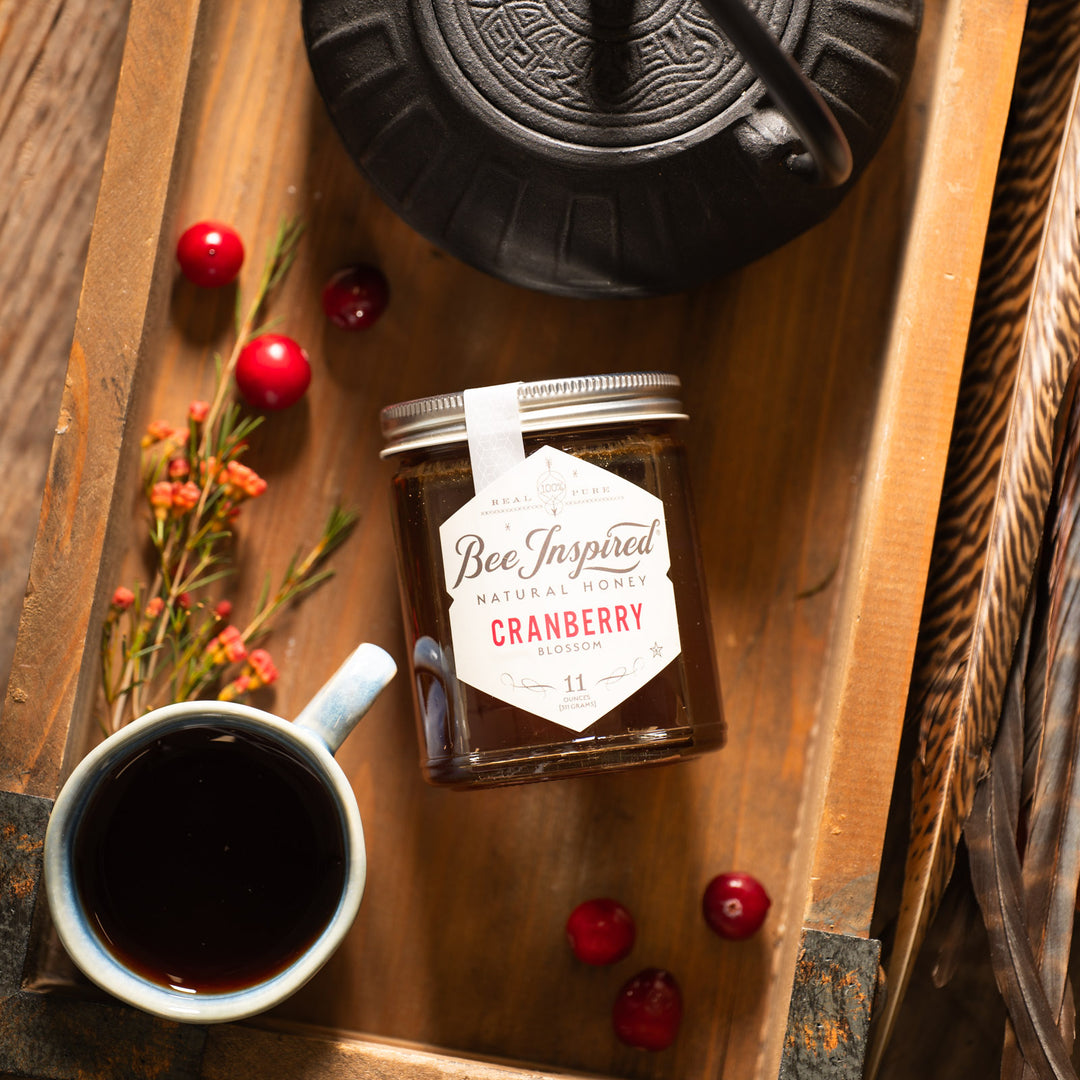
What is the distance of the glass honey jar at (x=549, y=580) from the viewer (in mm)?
681

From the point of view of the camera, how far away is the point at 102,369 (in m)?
0.72

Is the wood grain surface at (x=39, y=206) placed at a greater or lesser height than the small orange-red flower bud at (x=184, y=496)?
greater

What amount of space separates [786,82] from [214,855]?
62 cm

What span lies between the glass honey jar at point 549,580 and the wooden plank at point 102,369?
202 mm

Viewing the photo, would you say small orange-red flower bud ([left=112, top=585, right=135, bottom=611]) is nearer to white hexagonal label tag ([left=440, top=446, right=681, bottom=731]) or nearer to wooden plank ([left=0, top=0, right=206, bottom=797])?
wooden plank ([left=0, top=0, right=206, bottom=797])

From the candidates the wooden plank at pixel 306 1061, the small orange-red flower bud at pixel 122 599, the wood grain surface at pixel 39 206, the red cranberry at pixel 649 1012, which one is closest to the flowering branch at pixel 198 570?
the small orange-red flower bud at pixel 122 599

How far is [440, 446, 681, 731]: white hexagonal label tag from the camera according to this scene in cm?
68

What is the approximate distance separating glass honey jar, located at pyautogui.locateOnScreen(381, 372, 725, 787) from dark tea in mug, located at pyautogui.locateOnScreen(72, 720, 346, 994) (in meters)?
0.11

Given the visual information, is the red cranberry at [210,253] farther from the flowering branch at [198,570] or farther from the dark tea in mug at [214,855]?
the dark tea in mug at [214,855]

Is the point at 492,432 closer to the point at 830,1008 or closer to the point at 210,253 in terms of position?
the point at 210,253

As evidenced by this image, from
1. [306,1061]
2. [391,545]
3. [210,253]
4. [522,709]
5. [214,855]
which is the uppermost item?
[210,253]

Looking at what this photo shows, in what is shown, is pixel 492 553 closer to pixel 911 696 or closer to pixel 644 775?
pixel 644 775

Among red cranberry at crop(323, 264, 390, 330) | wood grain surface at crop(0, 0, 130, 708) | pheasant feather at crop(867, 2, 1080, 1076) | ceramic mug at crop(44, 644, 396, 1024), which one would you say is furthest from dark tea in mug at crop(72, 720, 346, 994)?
pheasant feather at crop(867, 2, 1080, 1076)

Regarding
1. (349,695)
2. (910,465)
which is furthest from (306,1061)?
(910,465)
